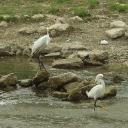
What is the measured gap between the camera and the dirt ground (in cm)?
1509

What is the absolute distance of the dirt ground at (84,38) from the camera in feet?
49.5

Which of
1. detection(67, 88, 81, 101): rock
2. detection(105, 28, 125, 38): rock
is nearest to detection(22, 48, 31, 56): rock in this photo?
detection(105, 28, 125, 38): rock

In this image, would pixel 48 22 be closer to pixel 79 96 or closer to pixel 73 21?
pixel 73 21

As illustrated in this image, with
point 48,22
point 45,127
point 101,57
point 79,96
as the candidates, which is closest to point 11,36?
point 48,22

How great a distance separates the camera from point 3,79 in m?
9.23

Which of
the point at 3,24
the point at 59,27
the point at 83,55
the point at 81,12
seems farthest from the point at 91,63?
the point at 3,24

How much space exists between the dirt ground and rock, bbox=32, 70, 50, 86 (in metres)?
5.77

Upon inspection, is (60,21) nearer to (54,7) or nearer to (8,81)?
(54,7)

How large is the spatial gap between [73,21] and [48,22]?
6.13 feet

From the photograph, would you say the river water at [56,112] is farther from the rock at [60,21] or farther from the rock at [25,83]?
the rock at [60,21]

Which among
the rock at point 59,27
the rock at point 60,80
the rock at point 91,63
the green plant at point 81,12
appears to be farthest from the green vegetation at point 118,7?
the rock at point 60,80

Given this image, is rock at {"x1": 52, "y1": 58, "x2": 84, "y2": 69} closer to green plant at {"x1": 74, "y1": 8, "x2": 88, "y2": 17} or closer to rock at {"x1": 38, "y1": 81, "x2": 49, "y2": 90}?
rock at {"x1": 38, "y1": 81, "x2": 49, "y2": 90}

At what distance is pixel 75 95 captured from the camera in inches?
306

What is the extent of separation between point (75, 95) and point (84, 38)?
31.4ft
